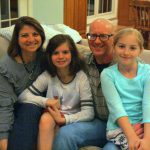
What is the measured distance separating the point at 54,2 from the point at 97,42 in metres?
2.90

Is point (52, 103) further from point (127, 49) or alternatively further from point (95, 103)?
point (127, 49)

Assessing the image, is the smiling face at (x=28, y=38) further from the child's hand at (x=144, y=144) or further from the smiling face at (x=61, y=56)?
Result: the child's hand at (x=144, y=144)

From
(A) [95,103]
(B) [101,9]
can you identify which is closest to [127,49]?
(A) [95,103]

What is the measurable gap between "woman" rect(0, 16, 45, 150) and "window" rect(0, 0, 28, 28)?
222 centimetres

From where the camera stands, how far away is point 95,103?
2.06 meters

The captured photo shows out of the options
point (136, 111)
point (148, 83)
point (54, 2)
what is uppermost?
point (54, 2)

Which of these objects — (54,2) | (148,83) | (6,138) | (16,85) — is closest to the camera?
(148,83)

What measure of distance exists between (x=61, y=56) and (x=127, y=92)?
1.47 ft

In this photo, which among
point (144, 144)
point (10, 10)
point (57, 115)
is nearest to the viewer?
point (144, 144)

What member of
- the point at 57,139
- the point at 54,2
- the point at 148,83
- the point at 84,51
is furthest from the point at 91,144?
the point at 54,2

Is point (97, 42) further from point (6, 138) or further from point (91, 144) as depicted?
point (6, 138)

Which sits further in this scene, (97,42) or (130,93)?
(97,42)

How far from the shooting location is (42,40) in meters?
2.23

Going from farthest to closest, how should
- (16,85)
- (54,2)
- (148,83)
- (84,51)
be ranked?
(54,2) → (84,51) → (16,85) → (148,83)
